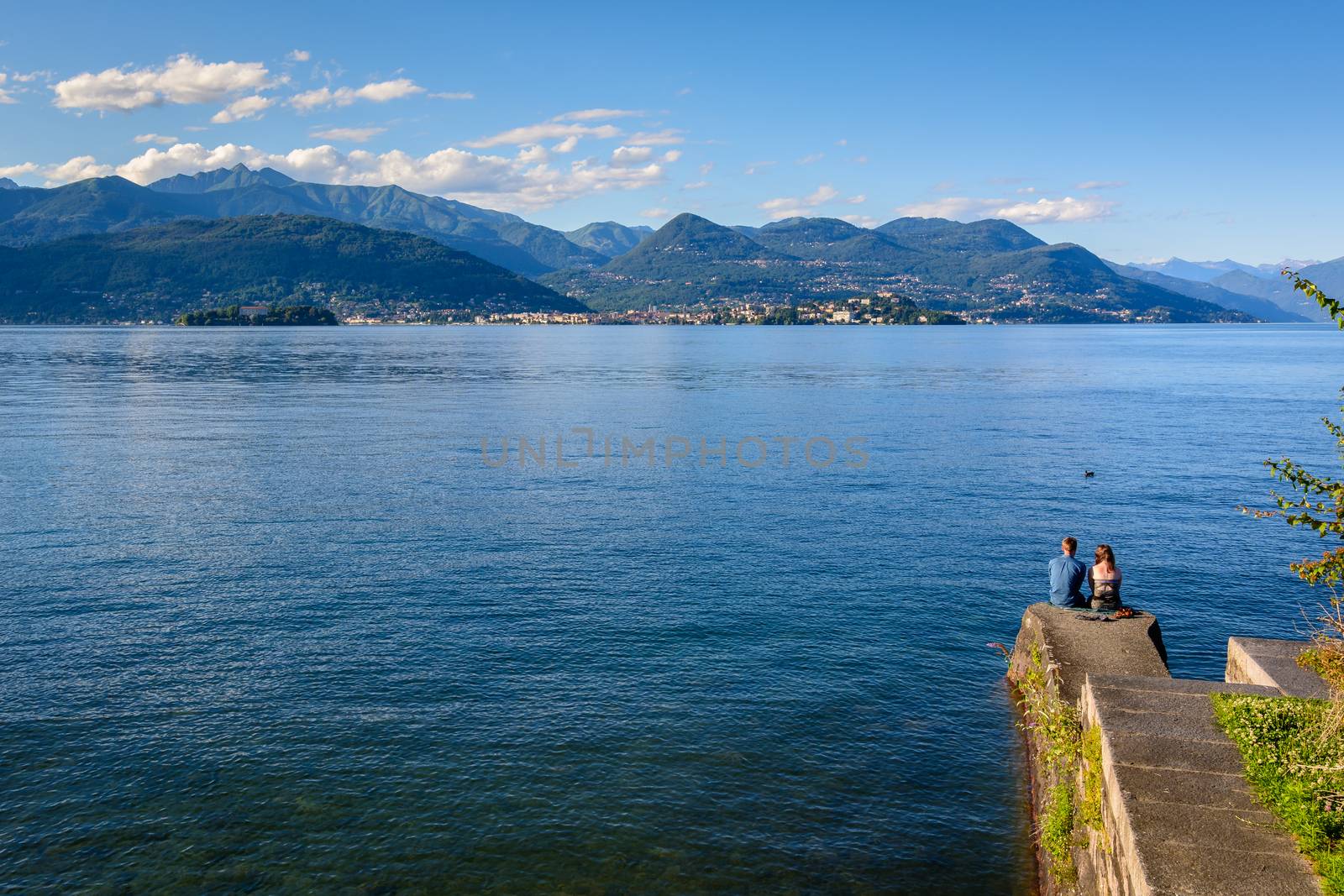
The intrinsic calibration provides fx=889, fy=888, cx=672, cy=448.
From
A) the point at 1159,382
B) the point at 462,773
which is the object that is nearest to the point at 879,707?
the point at 462,773

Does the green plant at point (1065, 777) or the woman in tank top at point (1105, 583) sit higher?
the woman in tank top at point (1105, 583)

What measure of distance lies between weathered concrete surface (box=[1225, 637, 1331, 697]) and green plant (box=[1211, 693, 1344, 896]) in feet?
4.70

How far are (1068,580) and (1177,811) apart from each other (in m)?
11.5

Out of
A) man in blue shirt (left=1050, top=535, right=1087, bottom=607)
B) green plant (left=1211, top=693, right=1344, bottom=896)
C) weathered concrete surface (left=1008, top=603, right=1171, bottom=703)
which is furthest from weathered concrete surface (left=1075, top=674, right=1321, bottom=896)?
man in blue shirt (left=1050, top=535, right=1087, bottom=607)

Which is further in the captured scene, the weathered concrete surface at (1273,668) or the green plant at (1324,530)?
the weathered concrete surface at (1273,668)

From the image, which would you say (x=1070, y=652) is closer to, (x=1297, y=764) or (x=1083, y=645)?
(x=1083, y=645)

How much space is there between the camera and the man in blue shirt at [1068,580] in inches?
899

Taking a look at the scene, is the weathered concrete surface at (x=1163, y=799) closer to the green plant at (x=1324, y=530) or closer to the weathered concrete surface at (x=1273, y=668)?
the weathered concrete surface at (x=1273, y=668)

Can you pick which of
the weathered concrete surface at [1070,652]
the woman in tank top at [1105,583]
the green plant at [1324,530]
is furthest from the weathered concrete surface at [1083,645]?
the green plant at [1324,530]

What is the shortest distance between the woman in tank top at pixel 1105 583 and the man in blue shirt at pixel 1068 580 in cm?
31

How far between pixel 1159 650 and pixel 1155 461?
36771mm

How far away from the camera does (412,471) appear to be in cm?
4738

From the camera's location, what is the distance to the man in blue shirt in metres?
22.8

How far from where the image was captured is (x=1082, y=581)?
2306cm
